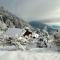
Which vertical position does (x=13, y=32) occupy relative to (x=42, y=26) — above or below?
below

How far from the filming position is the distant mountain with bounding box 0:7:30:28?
3900 millimetres

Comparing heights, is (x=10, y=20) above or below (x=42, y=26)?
above

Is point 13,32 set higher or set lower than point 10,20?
lower

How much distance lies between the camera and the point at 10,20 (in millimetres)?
3914

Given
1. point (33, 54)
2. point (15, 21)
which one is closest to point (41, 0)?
point (15, 21)

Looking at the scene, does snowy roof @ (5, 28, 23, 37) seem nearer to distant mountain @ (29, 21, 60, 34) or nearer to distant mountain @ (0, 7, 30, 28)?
distant mountain @ (0, 7, 30, 28)

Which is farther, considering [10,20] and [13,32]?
[10,20]

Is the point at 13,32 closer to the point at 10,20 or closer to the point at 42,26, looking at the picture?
the point at 10,20

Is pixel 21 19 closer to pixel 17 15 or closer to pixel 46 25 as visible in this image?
pixel 17 15

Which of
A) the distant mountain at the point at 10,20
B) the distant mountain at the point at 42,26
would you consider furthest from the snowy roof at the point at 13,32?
the distant mountain at the point at 42,26

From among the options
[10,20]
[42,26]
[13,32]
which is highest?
[10,20]

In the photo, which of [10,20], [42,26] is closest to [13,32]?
[10,20]

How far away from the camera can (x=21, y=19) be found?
401 cm

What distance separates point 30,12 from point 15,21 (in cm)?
51
